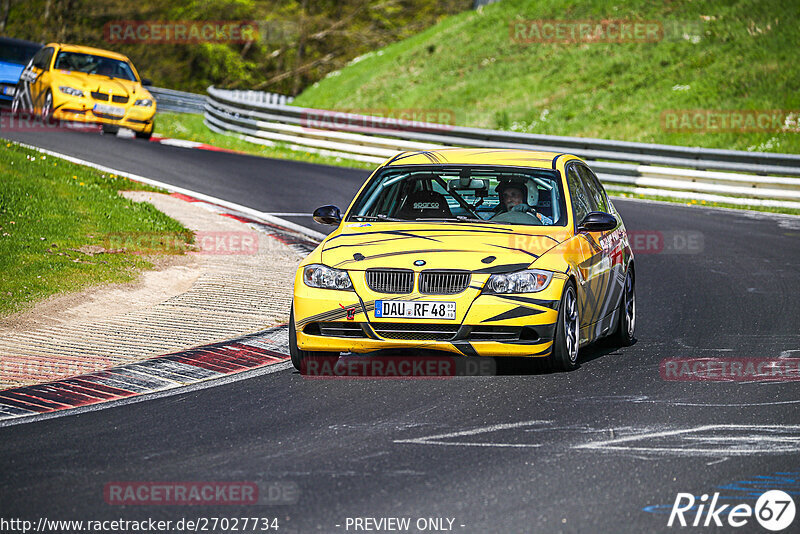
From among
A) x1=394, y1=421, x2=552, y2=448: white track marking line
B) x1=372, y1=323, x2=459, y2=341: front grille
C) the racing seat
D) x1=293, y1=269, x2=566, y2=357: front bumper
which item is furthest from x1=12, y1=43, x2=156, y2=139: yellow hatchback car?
x1=394, y1=421, x2=552, y2=448: white track marking line

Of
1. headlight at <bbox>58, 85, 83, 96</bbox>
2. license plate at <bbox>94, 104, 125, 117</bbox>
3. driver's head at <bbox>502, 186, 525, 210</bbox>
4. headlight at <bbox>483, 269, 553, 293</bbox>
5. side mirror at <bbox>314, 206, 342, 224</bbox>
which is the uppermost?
headlight at <bbox>58, 85, 83, 96</bbox>

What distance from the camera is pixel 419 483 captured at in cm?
586

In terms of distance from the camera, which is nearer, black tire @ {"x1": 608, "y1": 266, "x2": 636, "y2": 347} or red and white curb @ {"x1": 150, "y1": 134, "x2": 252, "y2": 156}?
black tire @ {"x1": 608, "y1": 266, "x2": 636, "y2": 347}

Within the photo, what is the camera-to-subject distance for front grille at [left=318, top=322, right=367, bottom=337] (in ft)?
27.1

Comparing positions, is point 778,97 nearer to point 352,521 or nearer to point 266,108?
point 266,108

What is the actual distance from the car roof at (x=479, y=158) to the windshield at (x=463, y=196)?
8 cm

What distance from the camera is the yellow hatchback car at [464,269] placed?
8148 millimetres

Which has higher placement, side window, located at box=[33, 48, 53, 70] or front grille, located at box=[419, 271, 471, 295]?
side window, located at box=[33, 48, 53, 70]

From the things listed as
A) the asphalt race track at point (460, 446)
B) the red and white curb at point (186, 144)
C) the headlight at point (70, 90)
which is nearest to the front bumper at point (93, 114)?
the headlight at point (70, 90)

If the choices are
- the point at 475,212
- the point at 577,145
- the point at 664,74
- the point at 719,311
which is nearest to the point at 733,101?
the point at 664,74

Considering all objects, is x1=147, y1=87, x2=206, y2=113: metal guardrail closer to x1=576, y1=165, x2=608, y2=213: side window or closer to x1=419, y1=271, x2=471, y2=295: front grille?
x1=576, y1=165, x2=608, y2=213: side window

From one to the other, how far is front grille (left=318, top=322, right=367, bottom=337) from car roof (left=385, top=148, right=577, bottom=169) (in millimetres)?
1979

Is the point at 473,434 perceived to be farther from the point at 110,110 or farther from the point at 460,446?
the point at 110,110

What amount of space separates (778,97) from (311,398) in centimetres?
2425
